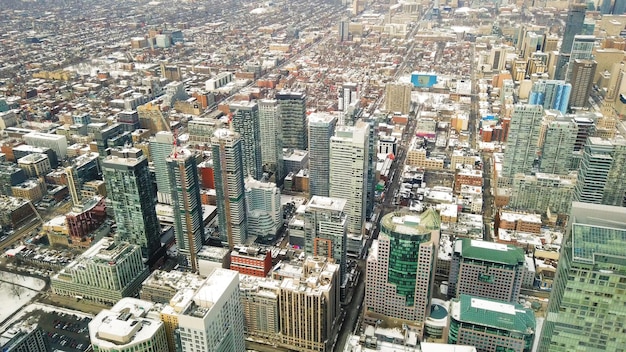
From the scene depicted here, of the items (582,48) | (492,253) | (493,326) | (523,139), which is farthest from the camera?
(582,48)

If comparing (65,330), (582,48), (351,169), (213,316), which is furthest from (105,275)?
(582,48)

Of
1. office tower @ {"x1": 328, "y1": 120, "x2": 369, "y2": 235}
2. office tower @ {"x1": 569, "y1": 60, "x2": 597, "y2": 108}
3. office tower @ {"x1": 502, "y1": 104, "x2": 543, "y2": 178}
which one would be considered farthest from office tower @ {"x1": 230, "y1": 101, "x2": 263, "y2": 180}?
office tower @ {"x1": 569, "y1": 60, "x2": 597, "y2": 108}

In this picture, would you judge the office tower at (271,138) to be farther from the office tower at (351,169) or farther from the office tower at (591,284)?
the office tower at (591,284)

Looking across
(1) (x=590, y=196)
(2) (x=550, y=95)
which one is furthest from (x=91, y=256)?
(2) (x=550, y=95)

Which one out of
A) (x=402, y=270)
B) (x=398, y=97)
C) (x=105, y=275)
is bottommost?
(x=105, y=275)

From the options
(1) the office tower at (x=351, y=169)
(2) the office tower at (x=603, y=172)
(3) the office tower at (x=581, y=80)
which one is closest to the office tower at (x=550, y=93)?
(3) the office tower at (x=581, y=80)

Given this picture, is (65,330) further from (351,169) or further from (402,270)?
(351,169)

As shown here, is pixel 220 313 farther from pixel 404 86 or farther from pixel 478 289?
pixel 404 86
